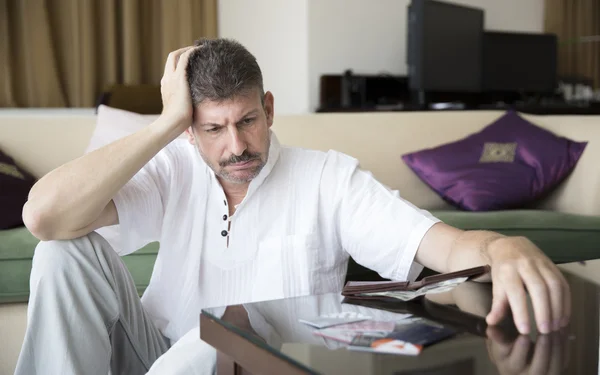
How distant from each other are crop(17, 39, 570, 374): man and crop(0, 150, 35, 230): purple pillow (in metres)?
0.88

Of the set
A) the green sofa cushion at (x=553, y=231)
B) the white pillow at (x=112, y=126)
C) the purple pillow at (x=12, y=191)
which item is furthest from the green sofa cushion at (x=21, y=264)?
the green sofa cushion at (x=553, y=231)

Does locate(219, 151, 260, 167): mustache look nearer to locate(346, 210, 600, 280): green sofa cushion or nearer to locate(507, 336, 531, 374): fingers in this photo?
locate(507, 336, 531, 374): fingers

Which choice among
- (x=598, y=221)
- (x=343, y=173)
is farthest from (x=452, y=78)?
(x=343, y=173)

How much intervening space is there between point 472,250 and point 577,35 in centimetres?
542

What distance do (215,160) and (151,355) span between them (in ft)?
1.41

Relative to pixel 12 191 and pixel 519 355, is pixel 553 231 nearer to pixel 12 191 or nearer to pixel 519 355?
pixel 519 355

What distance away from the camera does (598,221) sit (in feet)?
7.64

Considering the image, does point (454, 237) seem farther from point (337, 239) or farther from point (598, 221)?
point (598, 221)

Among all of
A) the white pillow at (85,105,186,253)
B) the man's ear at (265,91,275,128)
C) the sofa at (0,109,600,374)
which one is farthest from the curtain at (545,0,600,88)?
the man's ear at (265,91,275,128)

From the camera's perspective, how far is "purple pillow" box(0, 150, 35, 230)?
2277 millimetres

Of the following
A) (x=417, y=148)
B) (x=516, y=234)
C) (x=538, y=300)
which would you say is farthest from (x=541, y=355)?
(x=417, y=148)

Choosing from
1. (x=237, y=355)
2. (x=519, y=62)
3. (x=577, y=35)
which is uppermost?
(x=577, y=35)

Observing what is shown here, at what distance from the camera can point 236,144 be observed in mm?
1462

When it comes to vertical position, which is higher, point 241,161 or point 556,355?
point 241,161
